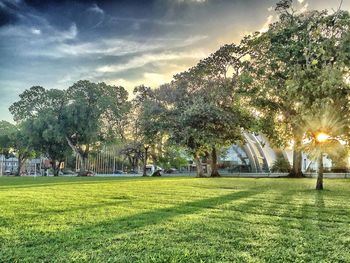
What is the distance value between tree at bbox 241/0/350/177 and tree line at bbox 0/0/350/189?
0.06m

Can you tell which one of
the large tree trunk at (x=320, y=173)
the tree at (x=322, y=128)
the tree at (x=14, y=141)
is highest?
the tree at (x=14, y=141)

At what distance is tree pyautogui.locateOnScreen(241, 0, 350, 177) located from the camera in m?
16.5

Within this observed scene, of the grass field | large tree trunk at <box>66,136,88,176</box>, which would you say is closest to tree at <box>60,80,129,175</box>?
large tree trunk at <box>66,136,88,176</box>

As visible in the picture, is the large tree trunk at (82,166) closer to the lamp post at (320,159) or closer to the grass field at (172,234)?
the lamp post at (320,159)

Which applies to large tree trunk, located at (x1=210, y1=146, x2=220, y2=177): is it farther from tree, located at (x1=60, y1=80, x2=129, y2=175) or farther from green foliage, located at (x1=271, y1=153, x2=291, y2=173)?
tree, located at (x1=60, y1=80, x2=129, y2=175)

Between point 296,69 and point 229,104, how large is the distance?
899 inches

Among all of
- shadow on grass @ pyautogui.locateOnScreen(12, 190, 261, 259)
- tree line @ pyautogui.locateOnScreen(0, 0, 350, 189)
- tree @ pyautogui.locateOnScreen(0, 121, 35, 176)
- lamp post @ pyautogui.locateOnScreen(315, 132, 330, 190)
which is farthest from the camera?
tree @ pyautogui.locateOnScreen(0, 121, 35, 176)

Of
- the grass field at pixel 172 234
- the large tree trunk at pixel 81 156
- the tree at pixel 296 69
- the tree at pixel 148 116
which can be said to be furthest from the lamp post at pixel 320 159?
the large tree trunk at pixel 81 156

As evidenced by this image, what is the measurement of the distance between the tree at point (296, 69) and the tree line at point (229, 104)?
0.06m

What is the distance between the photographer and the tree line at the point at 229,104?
683 inches

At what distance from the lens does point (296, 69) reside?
17391 millimetres

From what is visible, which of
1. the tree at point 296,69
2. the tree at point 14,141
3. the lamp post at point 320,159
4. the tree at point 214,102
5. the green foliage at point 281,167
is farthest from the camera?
the tree at point 14,141

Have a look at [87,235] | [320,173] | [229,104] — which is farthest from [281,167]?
[87,235]

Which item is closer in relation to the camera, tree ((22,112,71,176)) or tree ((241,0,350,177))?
tree ((241,0,350,177))
